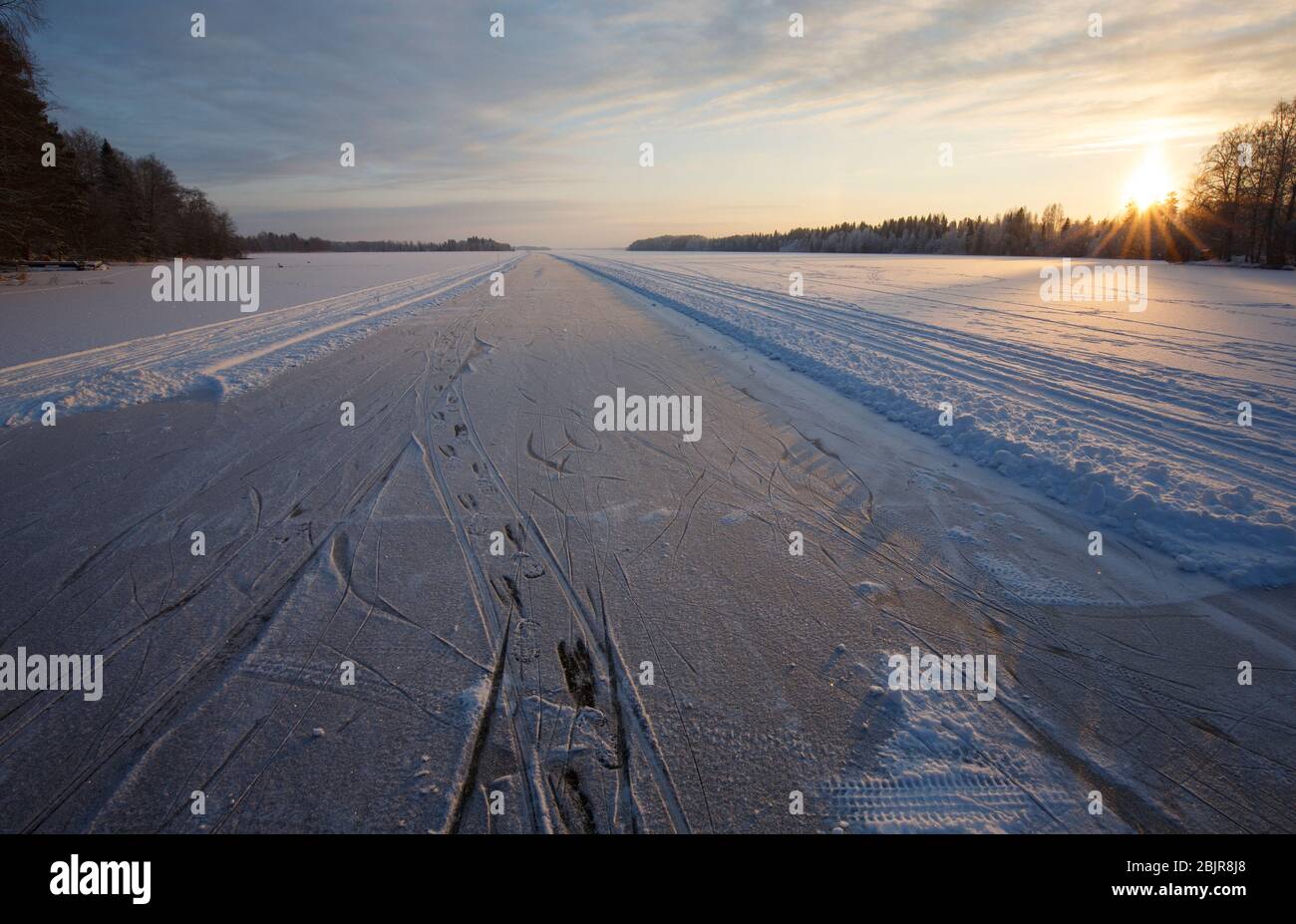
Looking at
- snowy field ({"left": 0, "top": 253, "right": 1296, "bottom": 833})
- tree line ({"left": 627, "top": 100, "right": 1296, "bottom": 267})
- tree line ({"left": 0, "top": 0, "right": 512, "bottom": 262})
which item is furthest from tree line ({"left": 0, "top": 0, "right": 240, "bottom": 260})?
tree line ({"left": 627, "top": 100, "right": 1296, "bottom": 267})

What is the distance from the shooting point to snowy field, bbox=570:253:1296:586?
4785 mm

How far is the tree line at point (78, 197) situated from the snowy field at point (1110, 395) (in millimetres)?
26365

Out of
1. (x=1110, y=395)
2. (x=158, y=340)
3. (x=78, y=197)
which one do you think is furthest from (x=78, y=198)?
(x=1110, y=395)

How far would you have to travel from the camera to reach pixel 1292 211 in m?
47.4

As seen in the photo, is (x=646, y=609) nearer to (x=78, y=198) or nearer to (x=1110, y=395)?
(x=1110, y=395)

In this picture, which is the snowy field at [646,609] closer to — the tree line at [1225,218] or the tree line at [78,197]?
the tree line at [78,197]

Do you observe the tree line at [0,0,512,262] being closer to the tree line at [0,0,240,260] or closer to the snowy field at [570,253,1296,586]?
the tree line at [0,0,240,260]

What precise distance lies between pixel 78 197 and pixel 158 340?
1472 inches

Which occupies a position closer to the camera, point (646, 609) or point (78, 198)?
point (646, 609)

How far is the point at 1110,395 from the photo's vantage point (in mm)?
8312
